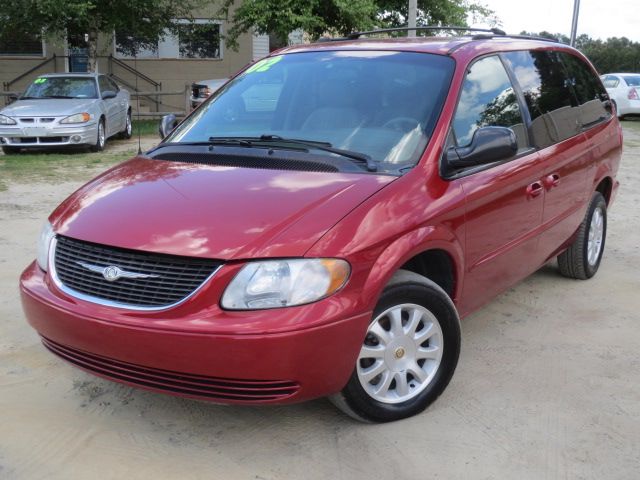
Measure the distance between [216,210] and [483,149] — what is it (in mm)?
1323

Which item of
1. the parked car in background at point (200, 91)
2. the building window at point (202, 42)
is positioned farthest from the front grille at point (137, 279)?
the building window at point (202, 42)

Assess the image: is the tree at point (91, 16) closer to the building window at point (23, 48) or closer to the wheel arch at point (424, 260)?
the building window at point (23, 48)

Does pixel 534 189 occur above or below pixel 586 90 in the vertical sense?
below

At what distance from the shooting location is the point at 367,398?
10.2ft

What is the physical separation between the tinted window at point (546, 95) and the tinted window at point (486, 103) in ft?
0.54

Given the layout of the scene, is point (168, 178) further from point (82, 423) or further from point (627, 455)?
point (627, 455)

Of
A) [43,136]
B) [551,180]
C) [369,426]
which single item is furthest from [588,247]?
[43,136]

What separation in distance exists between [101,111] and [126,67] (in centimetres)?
1076

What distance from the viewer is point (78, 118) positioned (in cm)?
1265

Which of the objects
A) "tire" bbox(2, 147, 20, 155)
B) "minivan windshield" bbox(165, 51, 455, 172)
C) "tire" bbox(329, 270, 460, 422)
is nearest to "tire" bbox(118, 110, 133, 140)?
"tire" bbox(2, 147, 20, 155)

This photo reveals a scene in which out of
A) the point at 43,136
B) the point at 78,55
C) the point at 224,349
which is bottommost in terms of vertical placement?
the point at 43,136

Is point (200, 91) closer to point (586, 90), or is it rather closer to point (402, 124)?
point (586, 90)

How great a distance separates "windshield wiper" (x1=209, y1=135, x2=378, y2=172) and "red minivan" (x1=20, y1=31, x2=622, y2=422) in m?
0.02

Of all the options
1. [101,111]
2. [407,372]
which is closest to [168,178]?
[407,372]
